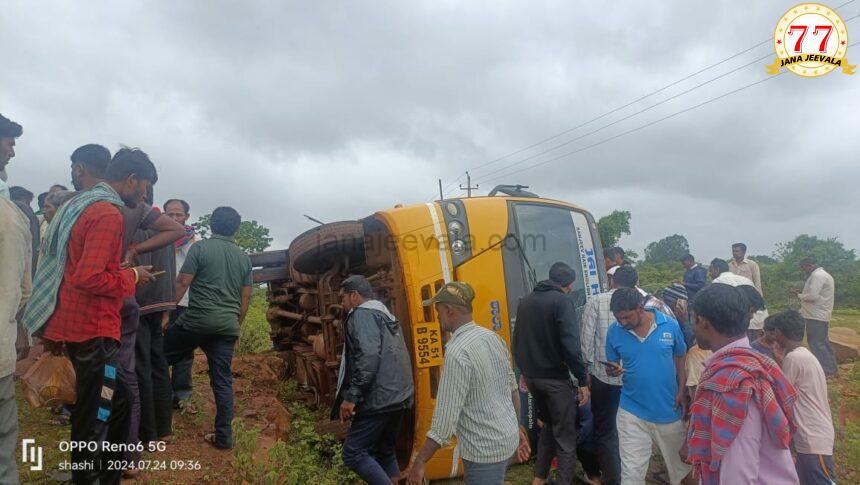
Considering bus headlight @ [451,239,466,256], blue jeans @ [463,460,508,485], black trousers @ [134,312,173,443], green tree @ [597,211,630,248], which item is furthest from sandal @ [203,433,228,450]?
green tree @ [597,211,630,248]

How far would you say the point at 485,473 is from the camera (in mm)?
2676

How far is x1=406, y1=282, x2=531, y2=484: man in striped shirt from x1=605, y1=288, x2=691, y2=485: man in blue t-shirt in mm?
1299

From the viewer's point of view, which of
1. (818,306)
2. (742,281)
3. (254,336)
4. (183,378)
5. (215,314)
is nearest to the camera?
(215,314)

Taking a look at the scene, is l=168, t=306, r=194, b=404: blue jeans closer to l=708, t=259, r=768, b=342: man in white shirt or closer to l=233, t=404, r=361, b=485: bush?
l=233, t=404, r=361, b=485: bush

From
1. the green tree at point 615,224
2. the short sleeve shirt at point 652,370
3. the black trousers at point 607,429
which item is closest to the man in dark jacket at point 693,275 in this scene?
the black trousers at point 607,429

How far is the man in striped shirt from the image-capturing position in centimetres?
262

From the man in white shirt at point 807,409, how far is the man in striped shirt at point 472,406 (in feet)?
6.50

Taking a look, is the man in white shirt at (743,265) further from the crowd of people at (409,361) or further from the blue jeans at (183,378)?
the blue jeans at (183,378)

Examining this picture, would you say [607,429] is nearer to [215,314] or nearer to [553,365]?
[553,365]

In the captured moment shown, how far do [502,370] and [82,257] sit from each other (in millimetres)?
2233

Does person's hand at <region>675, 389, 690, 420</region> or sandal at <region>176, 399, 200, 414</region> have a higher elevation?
sandal at <region>176, 399, 200, 414</region>

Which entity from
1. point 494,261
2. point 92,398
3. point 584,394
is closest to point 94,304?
point 92,398

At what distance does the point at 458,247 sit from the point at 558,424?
164cm

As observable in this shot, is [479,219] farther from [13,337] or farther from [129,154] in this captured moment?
[13,337]
